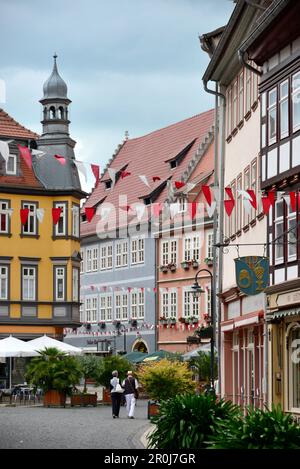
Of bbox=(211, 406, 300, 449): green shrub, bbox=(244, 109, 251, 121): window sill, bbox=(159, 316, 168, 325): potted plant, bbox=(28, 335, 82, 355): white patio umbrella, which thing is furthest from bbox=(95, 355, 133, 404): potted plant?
bbox=(211, 406, 300, 449): green shrub

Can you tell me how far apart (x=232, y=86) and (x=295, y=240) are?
11.1m

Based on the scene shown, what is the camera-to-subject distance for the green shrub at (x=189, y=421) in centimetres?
1833

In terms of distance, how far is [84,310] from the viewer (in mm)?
83062

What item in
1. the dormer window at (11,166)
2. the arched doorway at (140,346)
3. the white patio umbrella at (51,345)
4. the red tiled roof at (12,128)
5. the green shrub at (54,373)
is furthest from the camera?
the arched doorway at (140,346)

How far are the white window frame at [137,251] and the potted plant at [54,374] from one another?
93.5 ft

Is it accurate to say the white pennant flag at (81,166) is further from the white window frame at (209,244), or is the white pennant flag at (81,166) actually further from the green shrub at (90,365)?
the white window frame at (209,244)


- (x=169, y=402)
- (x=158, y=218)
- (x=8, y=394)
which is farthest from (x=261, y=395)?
(x=158, y=218)

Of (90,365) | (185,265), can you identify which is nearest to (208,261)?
(185,265)

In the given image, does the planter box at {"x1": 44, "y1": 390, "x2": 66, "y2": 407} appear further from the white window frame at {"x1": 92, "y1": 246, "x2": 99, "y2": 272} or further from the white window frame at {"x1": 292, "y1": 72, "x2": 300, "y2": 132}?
the white window frame at {"x1": 92, "y1": 246, "x2": 99, "y2": 272}

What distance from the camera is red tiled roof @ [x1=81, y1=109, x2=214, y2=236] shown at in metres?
74.4

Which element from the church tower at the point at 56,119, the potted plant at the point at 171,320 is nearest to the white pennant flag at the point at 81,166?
the church tower at the point at 56,119

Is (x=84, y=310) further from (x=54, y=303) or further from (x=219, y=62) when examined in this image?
(x=219, y=62)

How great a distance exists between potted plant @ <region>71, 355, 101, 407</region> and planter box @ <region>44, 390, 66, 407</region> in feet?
1.43

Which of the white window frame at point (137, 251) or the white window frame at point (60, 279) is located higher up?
the white window frame at point (137, 251)
